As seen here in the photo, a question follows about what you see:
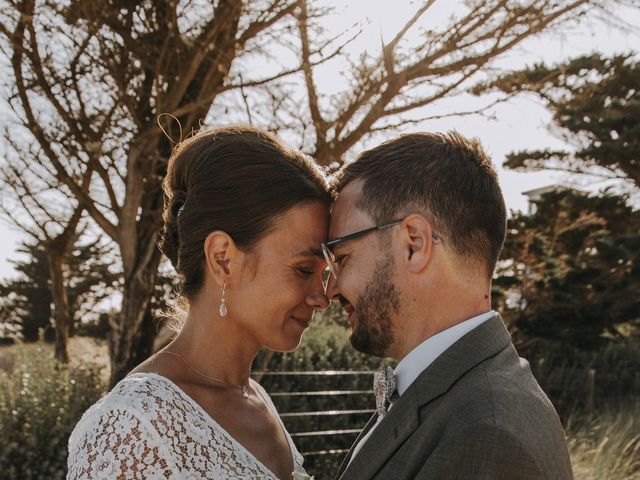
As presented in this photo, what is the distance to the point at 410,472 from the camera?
1.69 meters

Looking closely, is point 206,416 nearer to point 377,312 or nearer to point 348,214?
point 377,312

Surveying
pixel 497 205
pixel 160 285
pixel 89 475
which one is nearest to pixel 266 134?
pixel 497 205

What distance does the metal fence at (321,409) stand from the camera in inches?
318

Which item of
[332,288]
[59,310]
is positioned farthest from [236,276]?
[59,310]

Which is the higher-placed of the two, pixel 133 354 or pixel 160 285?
pixel 160 285

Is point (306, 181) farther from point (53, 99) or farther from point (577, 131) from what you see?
point (577, 131)

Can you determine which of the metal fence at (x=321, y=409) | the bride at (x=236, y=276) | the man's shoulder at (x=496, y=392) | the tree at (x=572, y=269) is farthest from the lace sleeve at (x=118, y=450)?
the tree at (x=572, y=269)

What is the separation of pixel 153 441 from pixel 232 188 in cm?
87

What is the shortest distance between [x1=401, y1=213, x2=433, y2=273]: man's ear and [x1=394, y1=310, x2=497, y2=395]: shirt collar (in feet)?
0.63

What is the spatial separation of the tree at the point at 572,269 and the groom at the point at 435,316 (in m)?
13.1

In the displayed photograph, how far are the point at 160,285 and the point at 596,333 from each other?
37.2ft

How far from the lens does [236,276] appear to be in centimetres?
252

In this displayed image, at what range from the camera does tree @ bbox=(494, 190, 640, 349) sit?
15530 mm

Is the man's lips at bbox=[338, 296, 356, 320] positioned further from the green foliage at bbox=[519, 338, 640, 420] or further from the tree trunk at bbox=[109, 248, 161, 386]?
the green foliage at bbox=[519, 338, 640, 420]
